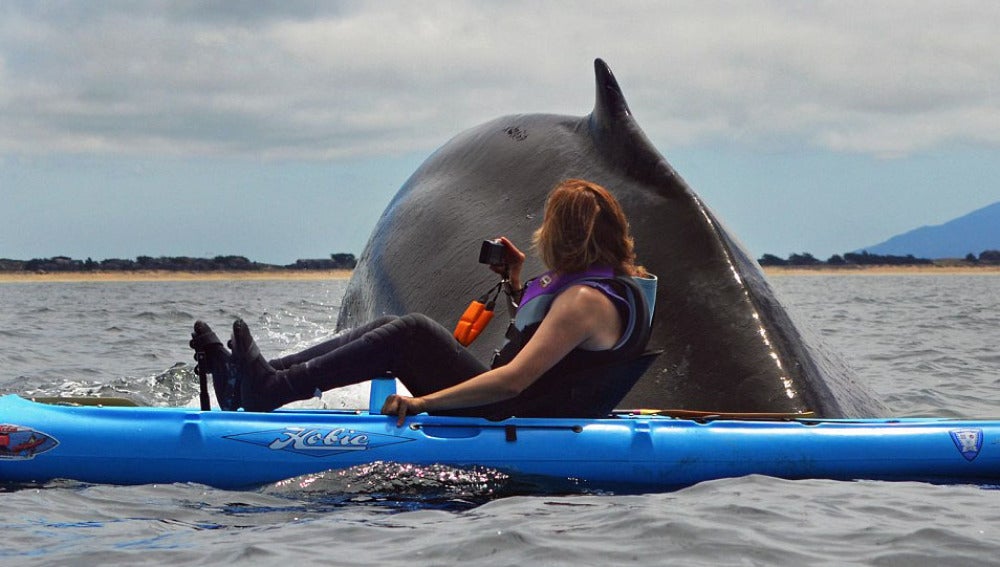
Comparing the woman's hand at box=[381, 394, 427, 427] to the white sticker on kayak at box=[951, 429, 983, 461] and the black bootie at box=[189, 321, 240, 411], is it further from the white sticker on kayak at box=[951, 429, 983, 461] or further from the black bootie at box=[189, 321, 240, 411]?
the white sticker on kayak at box=[951, 429, 983, 461]

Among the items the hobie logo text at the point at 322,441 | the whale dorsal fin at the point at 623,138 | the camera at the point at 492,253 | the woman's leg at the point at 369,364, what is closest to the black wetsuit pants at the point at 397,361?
the woman's leg at the point at 369,364

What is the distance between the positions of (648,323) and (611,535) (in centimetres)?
126

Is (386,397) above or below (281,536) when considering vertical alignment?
above

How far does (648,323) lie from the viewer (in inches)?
229

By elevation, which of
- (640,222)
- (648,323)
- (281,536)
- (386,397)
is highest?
(640,222)

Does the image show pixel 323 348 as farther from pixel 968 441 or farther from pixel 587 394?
pixel 968 441

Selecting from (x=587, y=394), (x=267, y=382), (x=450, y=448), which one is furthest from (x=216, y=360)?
(x=587, y=394)

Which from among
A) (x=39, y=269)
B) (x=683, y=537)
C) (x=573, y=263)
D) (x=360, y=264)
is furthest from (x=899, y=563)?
(x=39, y=269)

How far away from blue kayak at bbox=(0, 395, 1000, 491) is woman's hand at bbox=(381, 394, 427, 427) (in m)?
0.05

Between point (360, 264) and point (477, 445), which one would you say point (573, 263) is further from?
point (360, 264)

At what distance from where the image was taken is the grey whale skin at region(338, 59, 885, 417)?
6449 millimetres

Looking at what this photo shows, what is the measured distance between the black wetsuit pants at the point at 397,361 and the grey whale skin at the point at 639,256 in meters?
1.11

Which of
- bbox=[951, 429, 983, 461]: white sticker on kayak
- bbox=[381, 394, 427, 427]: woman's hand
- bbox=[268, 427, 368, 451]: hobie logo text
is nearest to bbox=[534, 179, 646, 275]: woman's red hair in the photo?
bbox=[381, 394, 427, 427]: woman's hand

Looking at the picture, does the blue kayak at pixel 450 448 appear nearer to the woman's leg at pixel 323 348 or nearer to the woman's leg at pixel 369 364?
the woman's leg at pixel 369 364
